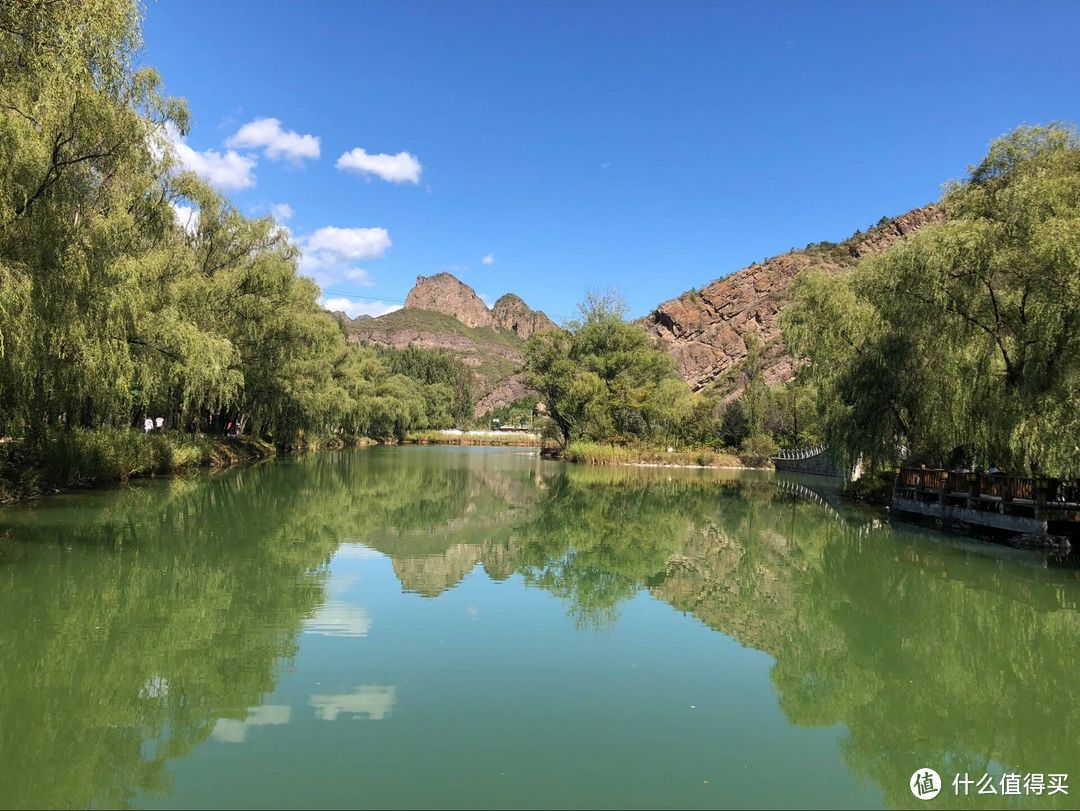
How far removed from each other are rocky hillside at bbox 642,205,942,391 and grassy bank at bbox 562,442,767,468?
42042 millimetres

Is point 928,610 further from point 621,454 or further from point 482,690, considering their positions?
point 621,454

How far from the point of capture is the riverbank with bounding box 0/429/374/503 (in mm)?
16127

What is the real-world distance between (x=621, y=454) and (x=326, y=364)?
1855cm

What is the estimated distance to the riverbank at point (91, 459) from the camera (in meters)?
16.1

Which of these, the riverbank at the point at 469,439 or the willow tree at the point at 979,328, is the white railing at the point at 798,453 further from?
the riverbank at the point at 469,439

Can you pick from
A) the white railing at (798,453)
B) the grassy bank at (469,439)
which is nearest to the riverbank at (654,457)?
the white railing at (798,453)

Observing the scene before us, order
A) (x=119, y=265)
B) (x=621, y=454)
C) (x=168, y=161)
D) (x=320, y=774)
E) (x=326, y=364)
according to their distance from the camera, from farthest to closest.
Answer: (x=621, y=454) → (x=326, y=364) → (x=168, y=161) → (x=119, y=265) → (x=320, y=774)

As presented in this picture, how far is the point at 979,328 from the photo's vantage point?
15.9 m

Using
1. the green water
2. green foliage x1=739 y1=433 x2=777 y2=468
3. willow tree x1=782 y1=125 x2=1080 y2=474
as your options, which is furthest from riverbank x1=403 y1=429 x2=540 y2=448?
the green water

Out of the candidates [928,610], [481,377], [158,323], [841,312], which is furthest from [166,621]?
[481,377]

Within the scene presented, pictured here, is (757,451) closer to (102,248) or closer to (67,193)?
(102,248)

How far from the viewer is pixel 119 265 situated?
12.9 metres

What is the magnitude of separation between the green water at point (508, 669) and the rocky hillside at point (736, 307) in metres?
77.9

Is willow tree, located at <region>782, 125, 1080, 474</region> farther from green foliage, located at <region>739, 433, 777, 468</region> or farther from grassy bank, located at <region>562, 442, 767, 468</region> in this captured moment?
green foliage, located at <region>739, 433, 777, 468</region>
